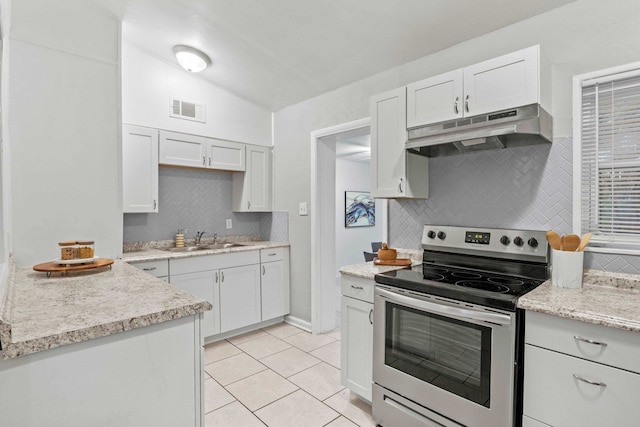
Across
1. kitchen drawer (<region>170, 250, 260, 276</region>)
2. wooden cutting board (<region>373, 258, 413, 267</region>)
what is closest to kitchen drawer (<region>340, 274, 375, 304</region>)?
wooden cutting board (<region>373, 258, 413, 267</region>)

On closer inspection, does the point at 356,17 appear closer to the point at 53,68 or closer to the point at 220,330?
the point at 53,68

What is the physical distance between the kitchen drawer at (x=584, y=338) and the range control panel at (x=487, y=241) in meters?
0.61

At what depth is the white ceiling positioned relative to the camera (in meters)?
2.12

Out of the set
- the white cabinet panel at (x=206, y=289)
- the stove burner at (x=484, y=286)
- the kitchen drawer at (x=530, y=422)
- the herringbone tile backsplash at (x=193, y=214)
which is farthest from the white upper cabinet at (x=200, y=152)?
the kitchen drawer at (x=530, y=422)

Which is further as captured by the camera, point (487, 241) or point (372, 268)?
point (372, 268)

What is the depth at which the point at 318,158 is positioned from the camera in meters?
3.49

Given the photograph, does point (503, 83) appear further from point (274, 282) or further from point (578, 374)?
point (274, 282)

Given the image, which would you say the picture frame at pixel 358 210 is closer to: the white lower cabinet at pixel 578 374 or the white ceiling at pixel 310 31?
the white ceiling at pixel 310 31

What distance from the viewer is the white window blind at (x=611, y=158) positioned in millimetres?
1766

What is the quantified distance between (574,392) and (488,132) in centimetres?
128

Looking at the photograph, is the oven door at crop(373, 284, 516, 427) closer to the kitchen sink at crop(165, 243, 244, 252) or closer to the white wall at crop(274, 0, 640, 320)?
the white wall at crop(274, 0, 640, 320)

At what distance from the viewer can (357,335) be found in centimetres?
225

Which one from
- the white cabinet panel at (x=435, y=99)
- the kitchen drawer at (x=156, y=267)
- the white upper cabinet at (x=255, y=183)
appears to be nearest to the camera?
the white cabinet panel at (x=435, y=99)

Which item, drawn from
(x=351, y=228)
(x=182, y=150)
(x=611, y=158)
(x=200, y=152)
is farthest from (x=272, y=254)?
(x=351, y=228)
